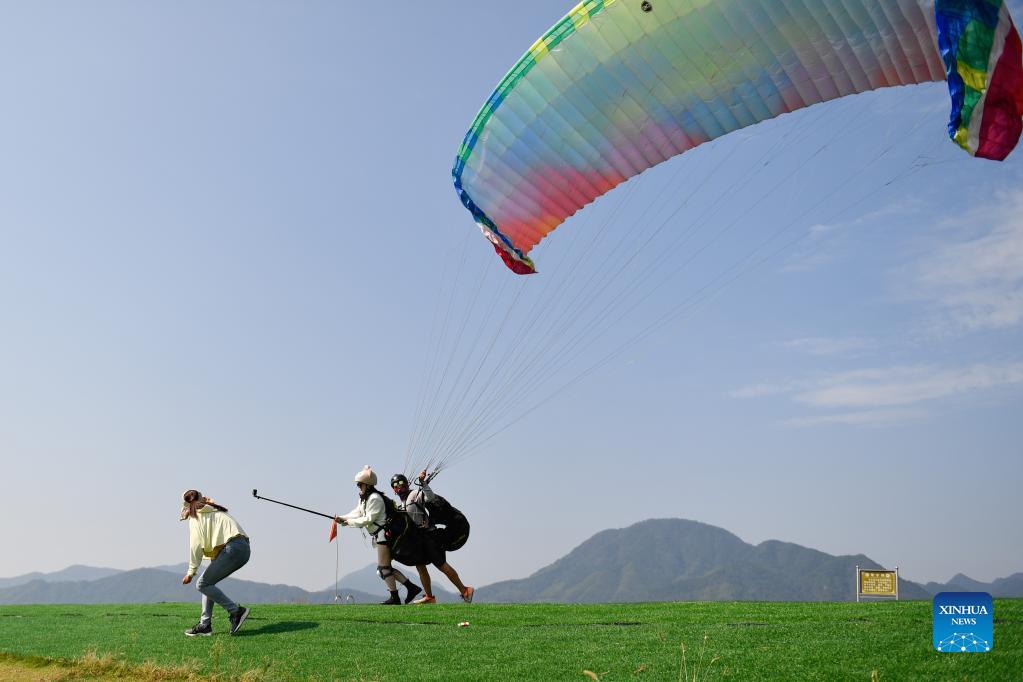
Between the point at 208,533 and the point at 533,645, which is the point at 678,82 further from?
the point at 208,533

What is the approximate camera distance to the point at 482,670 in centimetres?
782

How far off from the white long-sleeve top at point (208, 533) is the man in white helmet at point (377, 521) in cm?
173

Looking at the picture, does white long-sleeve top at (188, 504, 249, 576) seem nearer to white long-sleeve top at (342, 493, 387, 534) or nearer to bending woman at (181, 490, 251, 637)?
bending woman at (181, 490, 251, 637)

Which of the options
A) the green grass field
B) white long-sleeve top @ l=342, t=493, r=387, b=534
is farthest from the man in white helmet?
the green grass field

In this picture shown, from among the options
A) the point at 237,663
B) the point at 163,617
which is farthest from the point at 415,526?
the point at 237,663

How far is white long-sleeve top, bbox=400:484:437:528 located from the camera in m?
13.8

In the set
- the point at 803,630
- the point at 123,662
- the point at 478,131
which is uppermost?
the point at 478,131

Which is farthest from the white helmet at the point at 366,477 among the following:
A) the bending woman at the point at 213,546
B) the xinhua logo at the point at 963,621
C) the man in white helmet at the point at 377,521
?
the xinhua logo at the point at 963,621

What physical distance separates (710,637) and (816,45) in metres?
6.27

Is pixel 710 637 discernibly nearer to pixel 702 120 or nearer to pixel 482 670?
pixel 482 670

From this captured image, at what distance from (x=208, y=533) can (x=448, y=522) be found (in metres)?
4.55

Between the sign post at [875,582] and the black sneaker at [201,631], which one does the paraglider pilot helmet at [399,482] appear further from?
the sign post at [875,582]

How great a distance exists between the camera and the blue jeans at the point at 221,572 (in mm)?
10180

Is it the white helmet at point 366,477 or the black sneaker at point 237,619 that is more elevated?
the white helmet at point 366,477
